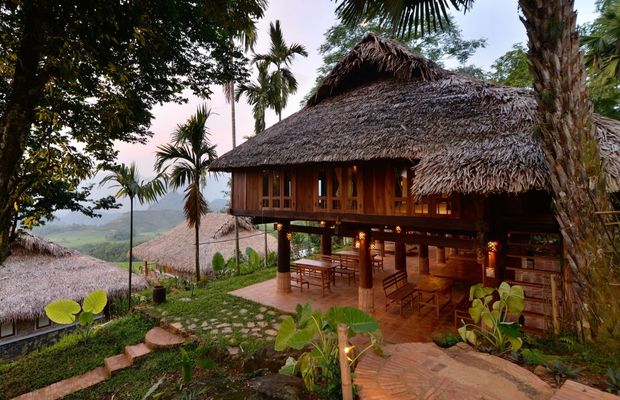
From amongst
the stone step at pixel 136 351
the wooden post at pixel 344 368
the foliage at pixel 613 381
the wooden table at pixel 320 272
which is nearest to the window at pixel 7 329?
the stone step at pixel 136 351

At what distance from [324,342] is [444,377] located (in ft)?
6.00

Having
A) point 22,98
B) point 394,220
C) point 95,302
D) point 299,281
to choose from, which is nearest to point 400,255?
point 299,281

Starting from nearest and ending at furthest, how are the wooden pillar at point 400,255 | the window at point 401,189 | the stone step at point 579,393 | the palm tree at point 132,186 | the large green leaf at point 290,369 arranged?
the stone step at point 579,393 < the large green leaf at point 290,369 < the window at point 401,189 < the palm tree at point 132,186 < the wooden pillar at point 400,255

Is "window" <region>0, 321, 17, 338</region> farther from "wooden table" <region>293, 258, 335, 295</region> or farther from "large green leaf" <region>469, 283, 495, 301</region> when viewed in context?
"large green leaf" <region>469, 283, 495, 301</region>

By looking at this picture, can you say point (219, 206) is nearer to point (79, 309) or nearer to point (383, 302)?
point (79, 309)

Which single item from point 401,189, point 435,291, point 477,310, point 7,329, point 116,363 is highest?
point 401,189

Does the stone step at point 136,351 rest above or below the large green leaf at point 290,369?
below

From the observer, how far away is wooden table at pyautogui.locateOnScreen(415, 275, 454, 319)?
783cm

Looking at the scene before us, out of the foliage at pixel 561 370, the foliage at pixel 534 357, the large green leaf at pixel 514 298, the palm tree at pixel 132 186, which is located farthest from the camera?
the palm tree at pixel 132 186

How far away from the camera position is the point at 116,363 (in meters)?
7.01

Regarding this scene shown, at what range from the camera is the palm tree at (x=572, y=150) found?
4.21 meters

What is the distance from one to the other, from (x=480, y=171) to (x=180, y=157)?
10.7 metres

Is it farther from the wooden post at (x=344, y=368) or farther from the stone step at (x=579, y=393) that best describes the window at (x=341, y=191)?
the stone step at (x=579, y=393)

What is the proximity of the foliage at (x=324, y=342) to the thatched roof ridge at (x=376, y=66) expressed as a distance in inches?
286
